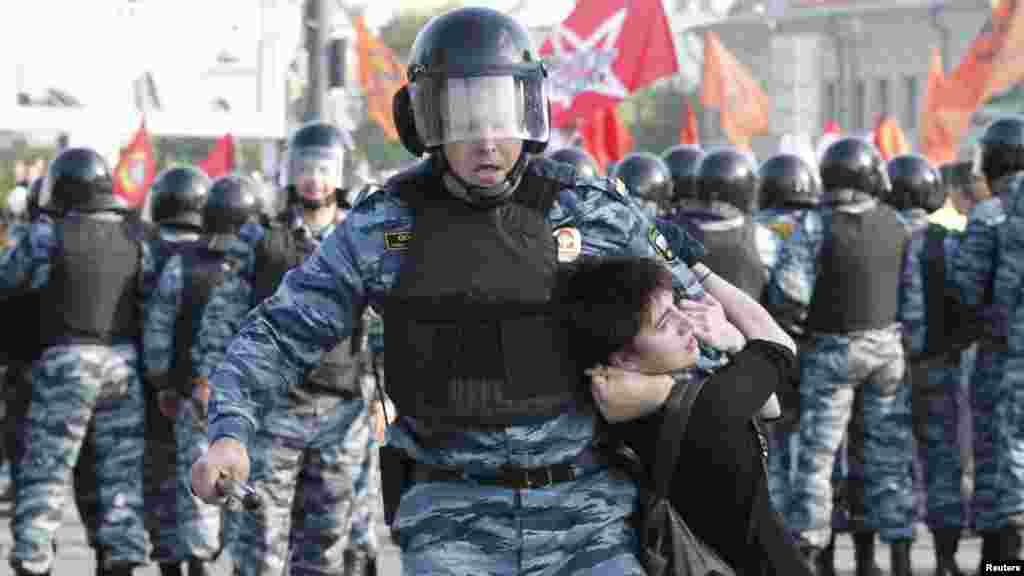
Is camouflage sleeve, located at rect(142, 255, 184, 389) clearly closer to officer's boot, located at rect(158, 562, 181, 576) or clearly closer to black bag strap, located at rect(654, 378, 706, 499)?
officer's boot, located at rect(158, 562, 181, 576)

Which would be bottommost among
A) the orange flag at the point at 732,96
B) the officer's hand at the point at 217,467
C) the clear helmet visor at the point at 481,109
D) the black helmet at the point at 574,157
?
the officer's hand at the point at 217,467

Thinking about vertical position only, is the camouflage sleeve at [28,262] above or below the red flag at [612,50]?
below

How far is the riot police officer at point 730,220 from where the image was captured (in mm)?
10477

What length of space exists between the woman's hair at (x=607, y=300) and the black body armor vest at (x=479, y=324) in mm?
43

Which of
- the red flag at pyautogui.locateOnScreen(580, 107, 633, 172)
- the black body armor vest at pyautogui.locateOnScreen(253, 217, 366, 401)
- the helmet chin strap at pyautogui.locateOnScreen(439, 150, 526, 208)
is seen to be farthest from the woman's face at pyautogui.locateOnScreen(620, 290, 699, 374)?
the red flag at pyautogui.locateOnScreen(580, 107, 633, 172)

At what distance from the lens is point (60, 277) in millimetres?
9836

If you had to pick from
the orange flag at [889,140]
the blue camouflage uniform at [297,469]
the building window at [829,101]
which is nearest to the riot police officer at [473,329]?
the blue camouflage uniform at [297,469]

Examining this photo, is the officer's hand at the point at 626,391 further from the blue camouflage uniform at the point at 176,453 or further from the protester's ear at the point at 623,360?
the blue camouflage uniform at the point at 176,453

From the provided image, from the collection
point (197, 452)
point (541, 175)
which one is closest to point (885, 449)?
point (197, 452)

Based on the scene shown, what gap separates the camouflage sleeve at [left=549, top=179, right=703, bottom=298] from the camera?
4.80m

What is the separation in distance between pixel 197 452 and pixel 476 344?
5.61 meters

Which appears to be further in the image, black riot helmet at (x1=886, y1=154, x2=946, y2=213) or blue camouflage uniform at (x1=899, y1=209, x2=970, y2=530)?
black riot helmet at (x1=886, y1=154, x2=946, y2=213)

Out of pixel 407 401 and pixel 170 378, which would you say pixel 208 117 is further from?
A: pixel 407 401

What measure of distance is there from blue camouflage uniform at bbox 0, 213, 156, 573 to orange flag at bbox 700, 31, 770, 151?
18.1 metres
